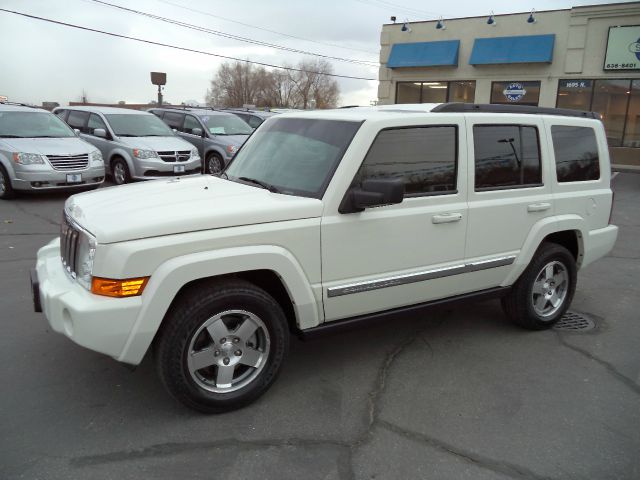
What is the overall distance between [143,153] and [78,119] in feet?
10.1

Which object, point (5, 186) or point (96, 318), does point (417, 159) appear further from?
point (5, 186)

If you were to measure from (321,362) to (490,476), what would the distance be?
1.56m

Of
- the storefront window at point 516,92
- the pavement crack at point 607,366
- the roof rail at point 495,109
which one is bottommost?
the pavement crack at point 607,366

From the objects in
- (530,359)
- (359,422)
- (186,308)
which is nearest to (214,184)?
(186,308)

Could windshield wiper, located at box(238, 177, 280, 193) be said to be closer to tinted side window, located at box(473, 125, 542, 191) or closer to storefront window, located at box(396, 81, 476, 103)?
tinted side window, located at box(473, 125, 542, 191)

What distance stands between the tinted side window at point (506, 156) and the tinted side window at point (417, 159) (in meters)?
0.26

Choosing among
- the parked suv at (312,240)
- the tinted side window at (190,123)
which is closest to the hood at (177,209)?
the parked suv at (312,240)

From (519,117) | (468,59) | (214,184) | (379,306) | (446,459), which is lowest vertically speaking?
(446,459)

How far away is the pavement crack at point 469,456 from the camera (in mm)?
2805

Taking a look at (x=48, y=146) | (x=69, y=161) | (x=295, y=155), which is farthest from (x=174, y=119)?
(x=295, y=155)

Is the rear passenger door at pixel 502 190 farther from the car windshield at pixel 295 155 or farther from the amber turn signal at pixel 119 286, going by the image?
the amber turn signal at pixel 119 286

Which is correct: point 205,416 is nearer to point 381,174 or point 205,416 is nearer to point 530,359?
point 381,174

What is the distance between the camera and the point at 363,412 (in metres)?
3.34

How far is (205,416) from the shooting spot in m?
3.24
